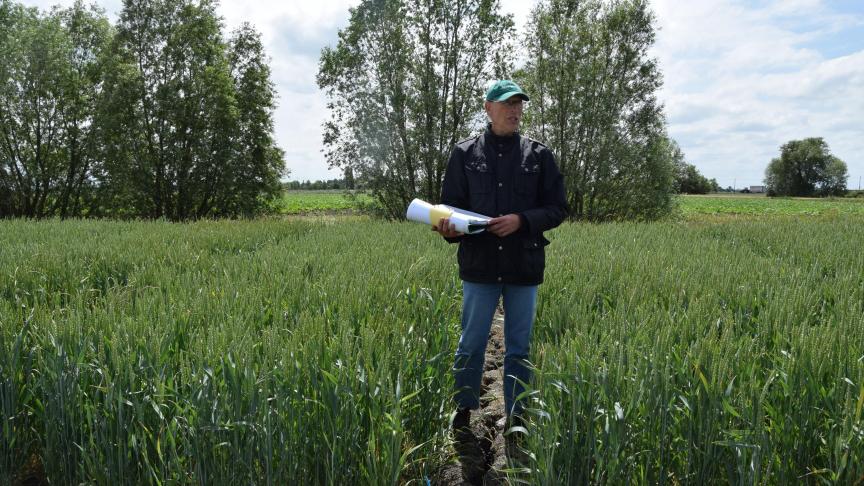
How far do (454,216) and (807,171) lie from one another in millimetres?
105923

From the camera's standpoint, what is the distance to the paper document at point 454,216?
2883 millimetres

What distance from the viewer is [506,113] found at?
9.77 ft

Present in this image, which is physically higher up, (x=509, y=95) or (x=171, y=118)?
(x=171, y=118)

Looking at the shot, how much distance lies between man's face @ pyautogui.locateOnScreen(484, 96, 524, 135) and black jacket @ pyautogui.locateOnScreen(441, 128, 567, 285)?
0.08 m

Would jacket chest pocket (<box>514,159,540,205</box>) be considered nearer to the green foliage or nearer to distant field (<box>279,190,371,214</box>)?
distant field (<box>279,190,371,214</box>)

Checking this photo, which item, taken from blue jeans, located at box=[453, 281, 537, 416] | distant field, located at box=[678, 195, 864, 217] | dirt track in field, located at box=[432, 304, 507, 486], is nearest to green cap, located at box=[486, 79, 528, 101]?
blue jeans, located at box=[453, 281, 537, 416]

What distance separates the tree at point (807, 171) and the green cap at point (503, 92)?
101 meters

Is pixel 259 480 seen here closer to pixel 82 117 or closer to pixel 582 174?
pixel 582 174

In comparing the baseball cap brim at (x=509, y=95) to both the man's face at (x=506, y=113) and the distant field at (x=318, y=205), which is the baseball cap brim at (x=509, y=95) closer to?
the man's face at (x=506, y=113)

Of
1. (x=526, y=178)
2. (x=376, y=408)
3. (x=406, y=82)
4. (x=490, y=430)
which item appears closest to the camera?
(x=376, y=408)

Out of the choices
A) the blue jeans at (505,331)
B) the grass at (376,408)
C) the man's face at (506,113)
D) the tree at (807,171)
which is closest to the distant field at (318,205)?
the blue jeans at (505,331)

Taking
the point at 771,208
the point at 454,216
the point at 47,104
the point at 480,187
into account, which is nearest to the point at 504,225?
the point at 454,216

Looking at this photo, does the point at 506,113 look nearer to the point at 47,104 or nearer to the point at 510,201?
the point at 510,201

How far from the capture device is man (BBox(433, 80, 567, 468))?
302 centimetres
